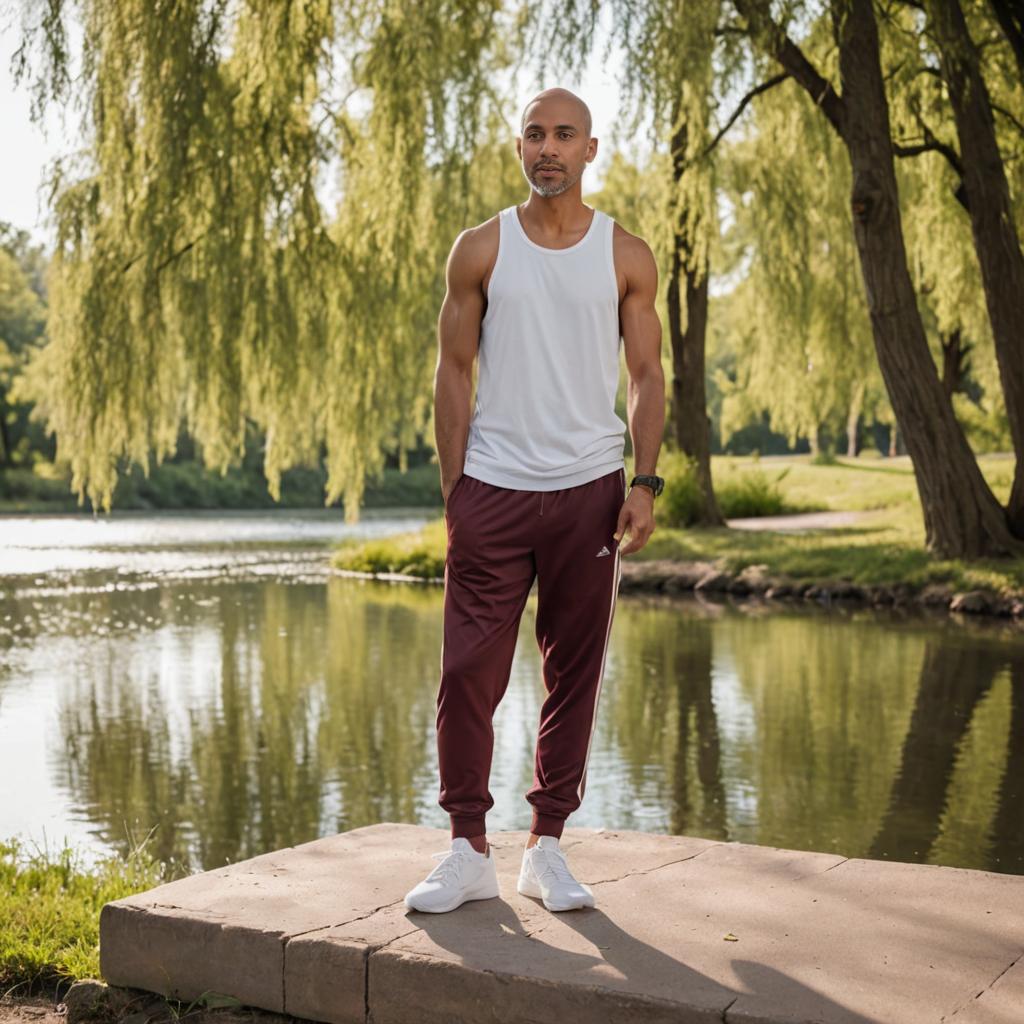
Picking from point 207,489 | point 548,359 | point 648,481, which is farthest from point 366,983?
point 207,489

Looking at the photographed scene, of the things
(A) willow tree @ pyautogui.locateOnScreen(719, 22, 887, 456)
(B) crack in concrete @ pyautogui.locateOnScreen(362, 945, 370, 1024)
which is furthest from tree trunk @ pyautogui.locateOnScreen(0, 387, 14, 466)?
(B) crack in concrete @ pyautogui.locateOnScreen(362, 945, 370, 1024)

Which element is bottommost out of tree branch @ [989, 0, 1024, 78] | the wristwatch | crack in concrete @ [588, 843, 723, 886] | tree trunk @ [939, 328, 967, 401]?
crack in concrete @ [588, 843, 723, 886]

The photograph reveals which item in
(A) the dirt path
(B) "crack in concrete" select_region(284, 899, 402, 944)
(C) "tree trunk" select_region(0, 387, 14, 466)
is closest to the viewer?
(B) "crack in concrete" select_region(284, 899, 402, 944)

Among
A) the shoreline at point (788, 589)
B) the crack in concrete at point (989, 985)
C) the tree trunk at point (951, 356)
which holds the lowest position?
the shoreline at point (788, 589)

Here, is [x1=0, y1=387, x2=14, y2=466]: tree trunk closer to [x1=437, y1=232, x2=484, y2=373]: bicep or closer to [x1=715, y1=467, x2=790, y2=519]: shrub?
[x1=715, y1=467, x2=790, y2=519]: shrub

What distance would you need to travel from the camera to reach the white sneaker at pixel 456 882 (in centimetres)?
332

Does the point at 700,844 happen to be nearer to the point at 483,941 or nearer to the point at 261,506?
the point at 483,941

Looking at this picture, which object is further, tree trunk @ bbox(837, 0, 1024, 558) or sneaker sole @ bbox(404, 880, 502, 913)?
tree trunk @ bbox(837, 0, 1024, 558)

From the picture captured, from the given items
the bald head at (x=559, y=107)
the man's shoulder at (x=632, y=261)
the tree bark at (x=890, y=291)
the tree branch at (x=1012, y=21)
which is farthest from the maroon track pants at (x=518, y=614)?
the tree branch at (x=1012, y=21)

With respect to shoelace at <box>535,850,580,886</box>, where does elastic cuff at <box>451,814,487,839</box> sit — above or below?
above

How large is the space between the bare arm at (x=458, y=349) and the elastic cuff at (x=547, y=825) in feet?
2.49

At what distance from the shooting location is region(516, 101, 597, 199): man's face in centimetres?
345

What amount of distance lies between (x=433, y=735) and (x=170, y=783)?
149 centimetres

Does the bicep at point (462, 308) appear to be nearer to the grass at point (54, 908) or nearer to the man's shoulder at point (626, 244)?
the man's shoulder at point (626, 244)
